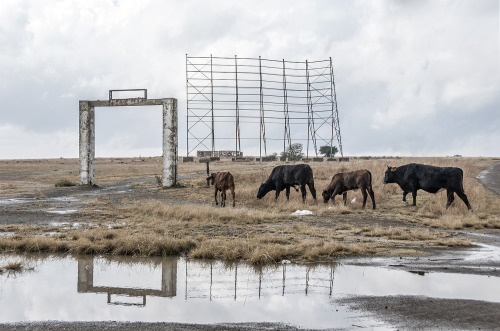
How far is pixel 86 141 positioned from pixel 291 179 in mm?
15621

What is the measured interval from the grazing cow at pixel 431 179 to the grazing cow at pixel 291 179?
3.81 metres

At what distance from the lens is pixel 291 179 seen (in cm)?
2430

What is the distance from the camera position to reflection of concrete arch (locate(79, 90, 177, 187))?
32.0 meters

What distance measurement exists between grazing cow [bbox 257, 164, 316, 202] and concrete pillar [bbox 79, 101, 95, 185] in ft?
45.9

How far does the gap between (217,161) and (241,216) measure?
41738 mm

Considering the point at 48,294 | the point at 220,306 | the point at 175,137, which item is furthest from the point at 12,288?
the point at 175,137

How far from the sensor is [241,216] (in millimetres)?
18234

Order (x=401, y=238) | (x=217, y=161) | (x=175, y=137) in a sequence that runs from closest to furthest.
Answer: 1. (x=401, y=238)
2. (x=175, y=137)
3. (x=217, y=161)

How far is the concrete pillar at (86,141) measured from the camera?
111ft

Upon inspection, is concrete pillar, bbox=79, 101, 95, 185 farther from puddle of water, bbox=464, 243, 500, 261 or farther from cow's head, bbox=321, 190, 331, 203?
puddle of water, bbox=464, 243, 500, 261

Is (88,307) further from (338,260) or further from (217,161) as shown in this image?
(217,161)

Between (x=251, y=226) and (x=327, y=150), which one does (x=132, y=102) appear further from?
(x=327, y=150)

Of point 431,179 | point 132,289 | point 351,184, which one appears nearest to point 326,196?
point 351,184

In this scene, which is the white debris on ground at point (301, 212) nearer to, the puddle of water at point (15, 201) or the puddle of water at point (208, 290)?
the puddle of water at point (208, 290)
